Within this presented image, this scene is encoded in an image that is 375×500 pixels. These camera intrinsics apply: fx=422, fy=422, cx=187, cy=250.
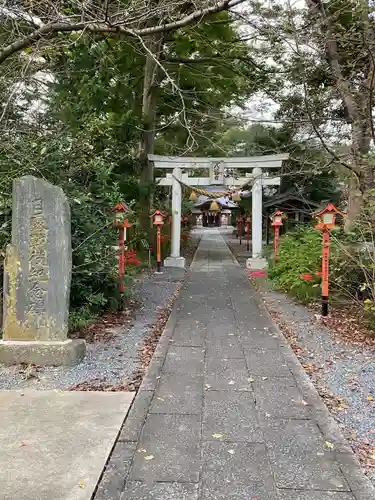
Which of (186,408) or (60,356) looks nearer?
(186,408)

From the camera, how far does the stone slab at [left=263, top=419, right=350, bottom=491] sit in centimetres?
241

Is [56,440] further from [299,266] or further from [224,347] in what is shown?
Result: [299,266]

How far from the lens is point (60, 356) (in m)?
4.38

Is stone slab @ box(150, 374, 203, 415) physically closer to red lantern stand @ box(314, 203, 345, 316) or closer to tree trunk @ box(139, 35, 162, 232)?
red lantern stand @ box(314, 203, 345, 316)

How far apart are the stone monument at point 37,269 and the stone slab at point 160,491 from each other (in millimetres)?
2273

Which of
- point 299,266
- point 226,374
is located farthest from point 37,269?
point 299,266

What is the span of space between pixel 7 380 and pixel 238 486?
8.54ft

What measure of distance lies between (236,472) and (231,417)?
0.75 meters

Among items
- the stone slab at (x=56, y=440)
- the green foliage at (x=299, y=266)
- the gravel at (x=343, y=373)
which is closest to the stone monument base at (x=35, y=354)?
the stone slab at (x=56, y=440)

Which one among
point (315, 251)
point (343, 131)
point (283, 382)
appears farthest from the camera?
point (343, 131)

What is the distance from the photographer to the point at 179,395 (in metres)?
3.66

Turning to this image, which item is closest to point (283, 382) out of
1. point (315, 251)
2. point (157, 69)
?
point (315, 251)

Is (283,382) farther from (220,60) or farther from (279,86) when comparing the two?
(220,60)

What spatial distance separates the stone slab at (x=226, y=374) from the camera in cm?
388
